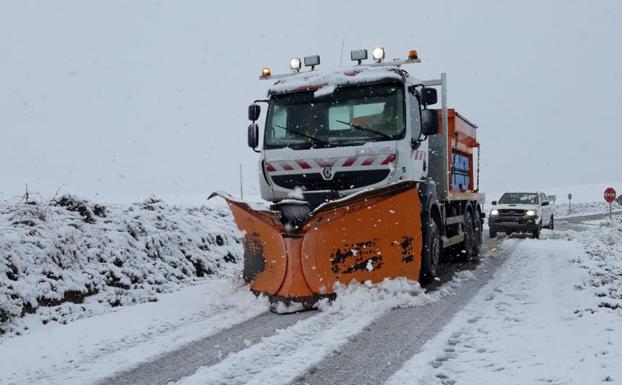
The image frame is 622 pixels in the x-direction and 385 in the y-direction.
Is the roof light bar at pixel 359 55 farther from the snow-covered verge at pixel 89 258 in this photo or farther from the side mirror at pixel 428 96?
the snow-covered verge at pixel 89 258

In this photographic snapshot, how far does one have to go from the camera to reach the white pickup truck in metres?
18.6

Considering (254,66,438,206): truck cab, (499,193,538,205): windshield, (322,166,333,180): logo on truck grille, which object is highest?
(254,66,438,206): truck cab

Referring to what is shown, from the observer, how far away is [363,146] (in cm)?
706

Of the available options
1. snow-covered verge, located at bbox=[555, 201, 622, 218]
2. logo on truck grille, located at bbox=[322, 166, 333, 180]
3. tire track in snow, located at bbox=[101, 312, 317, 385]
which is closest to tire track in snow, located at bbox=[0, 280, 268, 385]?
tire track in snow, located at bbox=[101, 312, 317, 385]

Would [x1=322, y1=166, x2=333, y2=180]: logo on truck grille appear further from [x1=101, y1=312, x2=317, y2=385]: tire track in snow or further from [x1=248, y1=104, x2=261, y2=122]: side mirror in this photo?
[x1=101, y1=312, x2=317, y2=385]: tire track in snow

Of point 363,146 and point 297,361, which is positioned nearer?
point 297,361

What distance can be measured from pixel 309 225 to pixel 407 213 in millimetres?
1235

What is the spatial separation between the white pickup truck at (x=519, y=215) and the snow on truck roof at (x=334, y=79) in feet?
41.8

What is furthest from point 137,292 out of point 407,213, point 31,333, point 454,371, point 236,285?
point 454,371

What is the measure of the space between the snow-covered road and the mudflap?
8.5 inches

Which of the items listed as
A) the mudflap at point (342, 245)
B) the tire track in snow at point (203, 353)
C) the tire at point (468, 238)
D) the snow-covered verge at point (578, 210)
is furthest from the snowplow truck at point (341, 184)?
the snow-covered verge at point (578, 210)

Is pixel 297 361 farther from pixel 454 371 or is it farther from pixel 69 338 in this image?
pixel 69 338

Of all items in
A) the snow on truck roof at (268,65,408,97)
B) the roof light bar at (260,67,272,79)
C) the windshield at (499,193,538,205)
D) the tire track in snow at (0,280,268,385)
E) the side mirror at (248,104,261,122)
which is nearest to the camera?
the tire track in snow at (0,280,268,385)

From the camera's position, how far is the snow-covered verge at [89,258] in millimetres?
6004
